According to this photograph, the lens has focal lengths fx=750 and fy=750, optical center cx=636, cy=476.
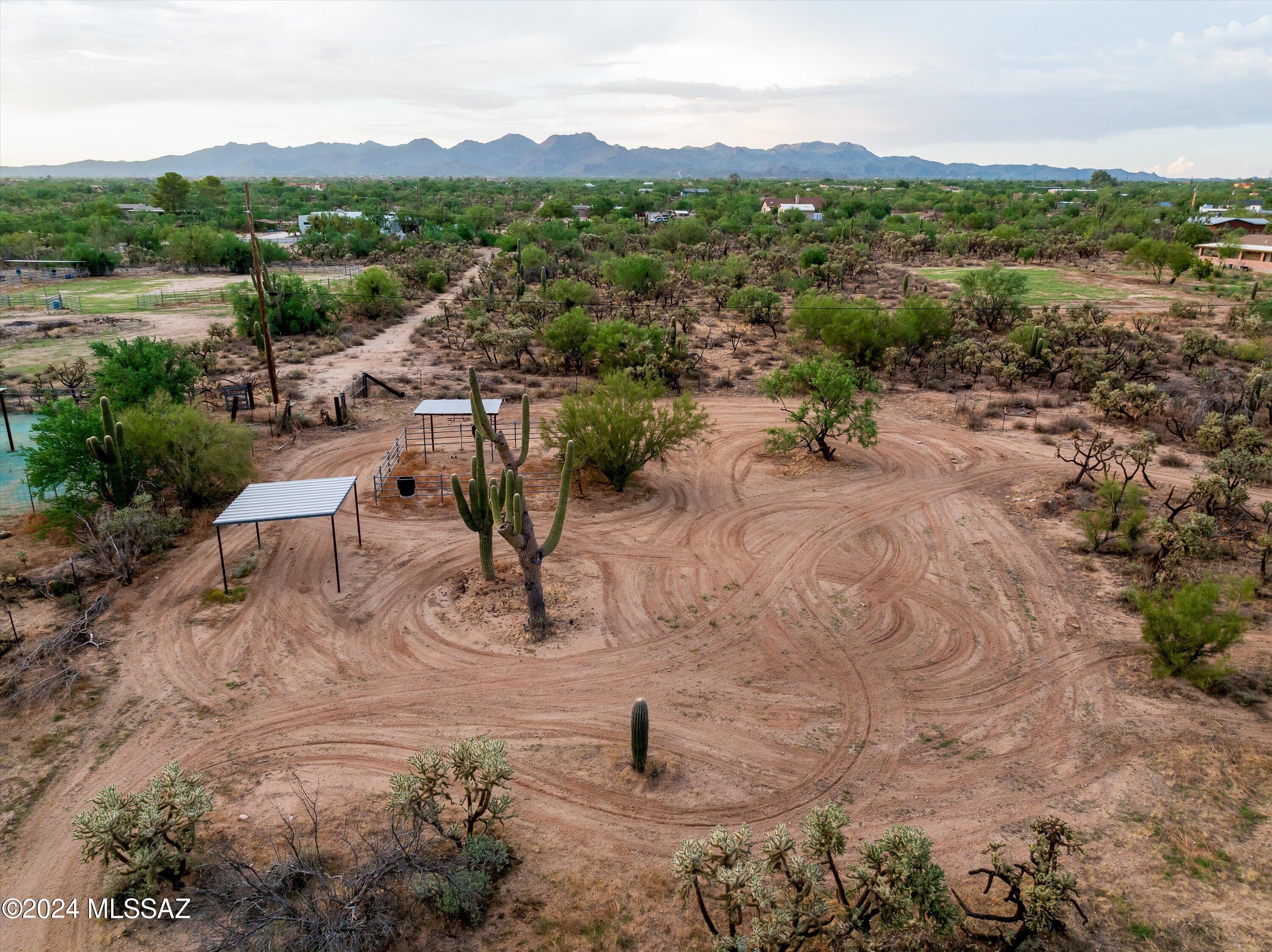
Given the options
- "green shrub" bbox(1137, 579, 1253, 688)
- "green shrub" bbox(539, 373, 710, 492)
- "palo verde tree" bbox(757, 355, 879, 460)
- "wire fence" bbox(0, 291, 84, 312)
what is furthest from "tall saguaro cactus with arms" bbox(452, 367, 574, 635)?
"wire fence" bbox(0, 291, 84, 312)

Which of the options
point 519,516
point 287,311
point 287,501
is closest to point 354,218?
point 287,311

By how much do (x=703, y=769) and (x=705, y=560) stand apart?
6558 millimetres

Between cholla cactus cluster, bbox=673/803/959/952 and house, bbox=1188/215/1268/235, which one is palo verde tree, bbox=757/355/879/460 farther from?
house, bbox=1188/215/1268/235

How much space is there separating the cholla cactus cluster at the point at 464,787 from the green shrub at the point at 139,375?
51.9 ft

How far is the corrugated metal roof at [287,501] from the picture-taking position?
47.3 ft

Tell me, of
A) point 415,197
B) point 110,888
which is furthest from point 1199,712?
point 415,197

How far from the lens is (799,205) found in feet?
376

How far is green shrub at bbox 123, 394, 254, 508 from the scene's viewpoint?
57.6 ft

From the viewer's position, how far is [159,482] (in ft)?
59.4

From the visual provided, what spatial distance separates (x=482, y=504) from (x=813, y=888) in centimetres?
903

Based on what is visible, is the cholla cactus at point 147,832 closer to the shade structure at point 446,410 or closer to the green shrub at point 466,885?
the green shrub at point 466,885

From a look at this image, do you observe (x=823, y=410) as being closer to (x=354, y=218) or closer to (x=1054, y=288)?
(x=1054, y=288)

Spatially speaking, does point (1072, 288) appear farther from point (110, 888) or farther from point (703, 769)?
point (110, 888)

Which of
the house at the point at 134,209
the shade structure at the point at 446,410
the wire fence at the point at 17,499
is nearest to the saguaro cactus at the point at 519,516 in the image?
the shade structure at the point at 446,410
